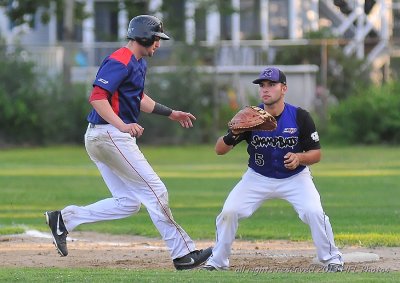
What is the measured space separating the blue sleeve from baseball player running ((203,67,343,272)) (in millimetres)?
1021

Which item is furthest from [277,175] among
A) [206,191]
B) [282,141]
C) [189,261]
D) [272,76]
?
[206,191]

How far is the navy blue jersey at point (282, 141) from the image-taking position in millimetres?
9516

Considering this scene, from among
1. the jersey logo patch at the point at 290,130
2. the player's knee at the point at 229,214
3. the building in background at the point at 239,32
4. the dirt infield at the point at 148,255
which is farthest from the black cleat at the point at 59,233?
the building in background at the point at 239,32

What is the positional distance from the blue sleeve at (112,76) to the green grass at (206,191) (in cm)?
365

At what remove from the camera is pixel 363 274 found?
8.86 metres

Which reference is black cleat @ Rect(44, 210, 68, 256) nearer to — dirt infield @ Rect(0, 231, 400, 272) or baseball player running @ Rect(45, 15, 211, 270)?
dirt infield @ Rect(0, 231, 400, 272)

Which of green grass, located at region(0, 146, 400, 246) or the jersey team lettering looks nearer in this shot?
the jersey team lettering

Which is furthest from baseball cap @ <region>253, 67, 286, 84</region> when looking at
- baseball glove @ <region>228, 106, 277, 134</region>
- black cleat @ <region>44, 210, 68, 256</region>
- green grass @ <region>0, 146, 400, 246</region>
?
green grass @ <region>0, 146, 400, 246</region>

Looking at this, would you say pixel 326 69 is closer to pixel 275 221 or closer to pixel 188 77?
pixel 188 77

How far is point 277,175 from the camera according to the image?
9.59 meters

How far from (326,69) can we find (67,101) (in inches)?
356

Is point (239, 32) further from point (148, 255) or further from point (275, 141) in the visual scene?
point (275, 141)

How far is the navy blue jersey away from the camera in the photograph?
31.2 feet

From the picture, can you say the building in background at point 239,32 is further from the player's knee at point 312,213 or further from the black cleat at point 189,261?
the player's knee at point 312,213
